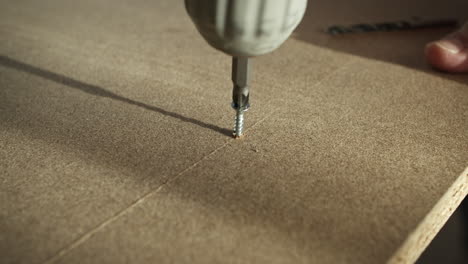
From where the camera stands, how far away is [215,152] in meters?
0.61

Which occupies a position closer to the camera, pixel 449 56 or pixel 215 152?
pixel 215 152

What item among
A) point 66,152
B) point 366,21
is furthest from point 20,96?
point 366,21

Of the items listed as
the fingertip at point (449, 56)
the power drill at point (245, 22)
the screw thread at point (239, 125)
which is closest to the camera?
the power drill at point (245, 22)

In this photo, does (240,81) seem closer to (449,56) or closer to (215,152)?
(215,152)

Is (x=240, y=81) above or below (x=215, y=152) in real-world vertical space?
→ above

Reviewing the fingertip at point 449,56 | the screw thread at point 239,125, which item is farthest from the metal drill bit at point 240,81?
the fingertip at point 449,56

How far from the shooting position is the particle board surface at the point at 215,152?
47 cm

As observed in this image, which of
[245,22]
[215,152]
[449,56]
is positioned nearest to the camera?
[245,22]

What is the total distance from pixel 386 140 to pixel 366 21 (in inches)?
25.0

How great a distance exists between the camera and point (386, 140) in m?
0.66

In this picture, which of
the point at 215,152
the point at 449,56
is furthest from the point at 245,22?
the point at 449,56

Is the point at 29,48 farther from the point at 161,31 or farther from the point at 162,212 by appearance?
the point at 162,212

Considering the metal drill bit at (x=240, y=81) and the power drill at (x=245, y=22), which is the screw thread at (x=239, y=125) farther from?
the power drill at (x=245, y=22)

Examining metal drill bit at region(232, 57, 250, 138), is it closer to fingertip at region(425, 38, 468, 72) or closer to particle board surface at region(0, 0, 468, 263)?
particle board surface at region(0, 0, 468, 263)
